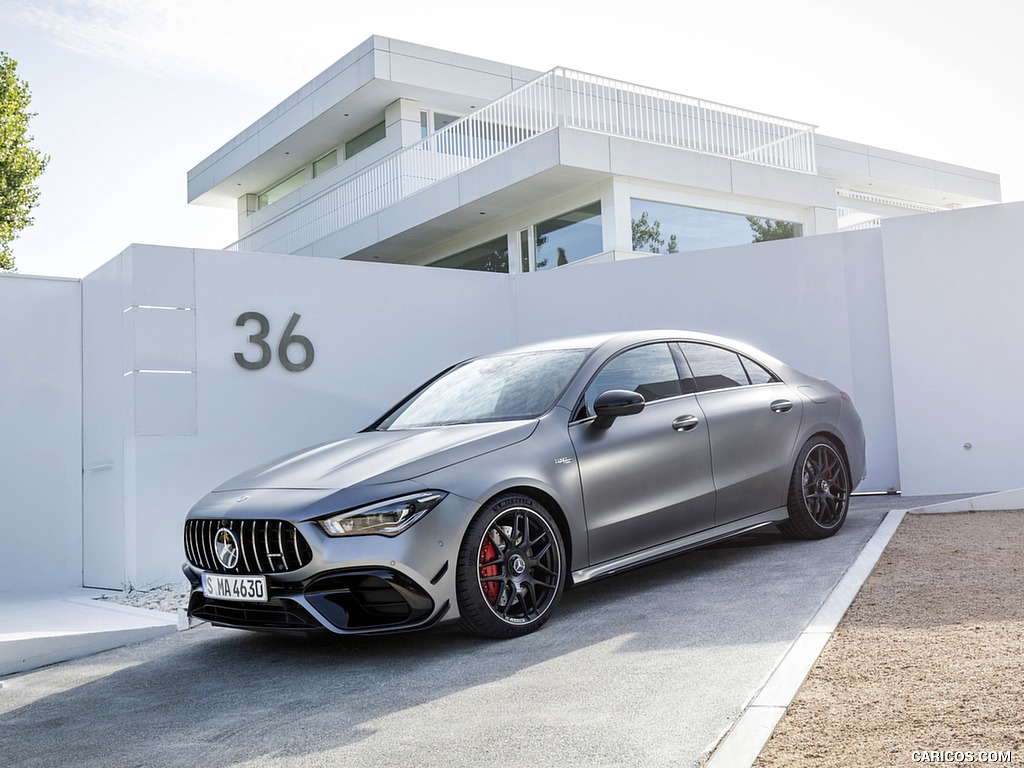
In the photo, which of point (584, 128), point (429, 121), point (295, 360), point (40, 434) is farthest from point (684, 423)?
point (429, 121)

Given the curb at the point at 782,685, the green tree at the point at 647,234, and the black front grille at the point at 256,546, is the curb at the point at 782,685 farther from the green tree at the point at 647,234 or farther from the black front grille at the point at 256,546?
the green tree at the point at 647,234

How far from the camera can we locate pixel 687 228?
65.5 ft

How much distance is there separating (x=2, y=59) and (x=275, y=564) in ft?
92.7

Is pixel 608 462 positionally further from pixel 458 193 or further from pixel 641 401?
pixel 458 193

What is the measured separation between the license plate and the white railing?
14578 mm

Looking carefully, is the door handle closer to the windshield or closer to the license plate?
the windshield

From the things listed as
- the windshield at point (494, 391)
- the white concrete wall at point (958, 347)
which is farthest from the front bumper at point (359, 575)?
the white concrete wall at point (958, 347)

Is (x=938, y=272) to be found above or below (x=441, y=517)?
above

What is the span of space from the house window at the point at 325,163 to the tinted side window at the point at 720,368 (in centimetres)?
2307

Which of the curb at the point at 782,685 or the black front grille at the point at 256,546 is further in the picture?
the black front grille at the point at 256,546

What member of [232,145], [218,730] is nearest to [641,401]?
[218,730]

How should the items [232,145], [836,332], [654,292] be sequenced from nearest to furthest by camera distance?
[836,332] < [654,292] < [232,145]

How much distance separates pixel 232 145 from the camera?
30.7 metres

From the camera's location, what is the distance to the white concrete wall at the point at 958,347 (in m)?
9.41
